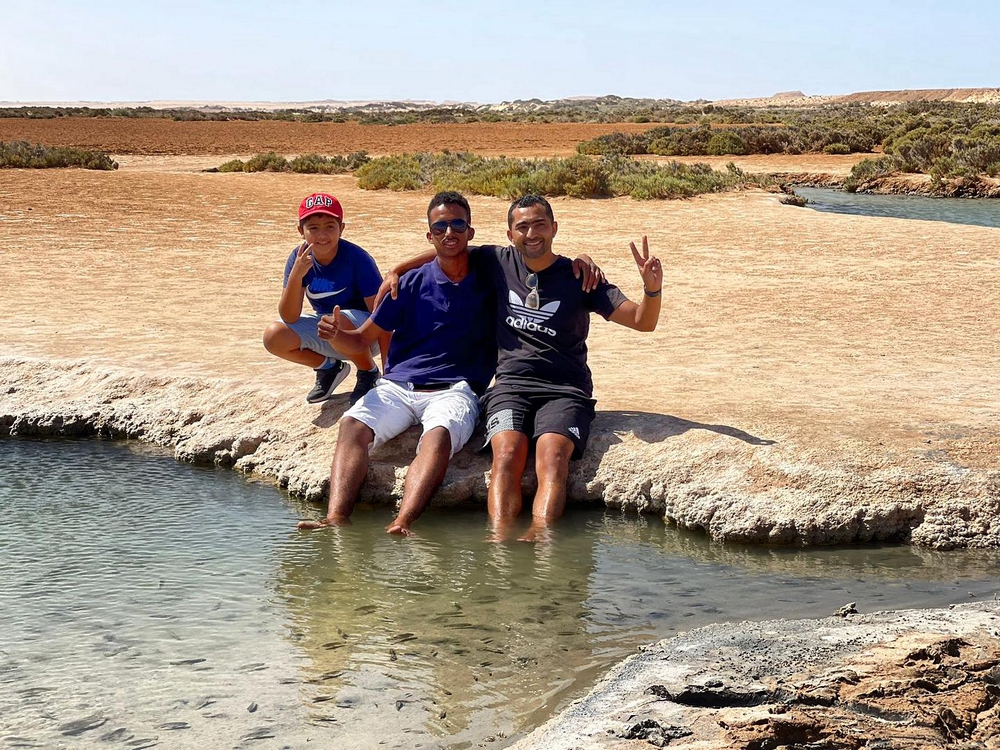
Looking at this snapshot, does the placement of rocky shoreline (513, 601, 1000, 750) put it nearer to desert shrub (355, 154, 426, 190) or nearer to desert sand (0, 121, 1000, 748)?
desert sand (0, 121, 1000, 748)

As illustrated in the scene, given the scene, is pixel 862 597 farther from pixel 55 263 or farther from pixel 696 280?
pixel 55 263

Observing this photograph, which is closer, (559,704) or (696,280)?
(559,704)

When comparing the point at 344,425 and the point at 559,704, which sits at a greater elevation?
the point at 344,425

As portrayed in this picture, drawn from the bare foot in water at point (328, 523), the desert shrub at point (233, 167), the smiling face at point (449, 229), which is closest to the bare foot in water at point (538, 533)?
the bare foot in water at point (328, 523)

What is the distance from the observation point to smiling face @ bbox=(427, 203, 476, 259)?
575cm

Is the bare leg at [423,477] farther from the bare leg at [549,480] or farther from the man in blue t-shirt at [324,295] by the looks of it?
the man in blue t-shirt at [324,295]

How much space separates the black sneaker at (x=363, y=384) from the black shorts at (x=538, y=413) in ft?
3.01

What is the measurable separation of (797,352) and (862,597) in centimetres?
382

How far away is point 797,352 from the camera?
8.31 m

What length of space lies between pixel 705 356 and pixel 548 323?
2725mm

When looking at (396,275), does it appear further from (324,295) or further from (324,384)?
(324,384)

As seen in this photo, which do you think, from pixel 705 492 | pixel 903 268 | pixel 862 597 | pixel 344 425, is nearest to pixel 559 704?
pixel 862 597

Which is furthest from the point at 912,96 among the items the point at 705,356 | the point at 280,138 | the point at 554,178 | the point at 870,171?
the point at 705,356

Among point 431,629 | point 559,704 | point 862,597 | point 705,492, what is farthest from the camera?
point 705,492
